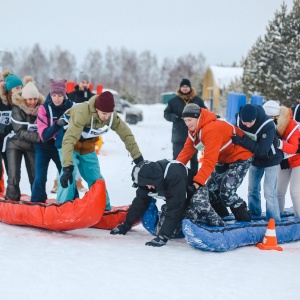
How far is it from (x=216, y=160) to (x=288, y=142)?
1136mm

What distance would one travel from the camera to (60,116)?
19.5ft

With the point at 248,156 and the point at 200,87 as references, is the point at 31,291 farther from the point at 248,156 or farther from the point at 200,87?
the point at 200,87

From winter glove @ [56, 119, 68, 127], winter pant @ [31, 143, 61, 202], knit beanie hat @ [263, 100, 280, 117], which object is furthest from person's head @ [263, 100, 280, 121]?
winter pant @ [31, 143, 61, 202]

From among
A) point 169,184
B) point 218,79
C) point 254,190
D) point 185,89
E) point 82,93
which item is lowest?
point 218,79

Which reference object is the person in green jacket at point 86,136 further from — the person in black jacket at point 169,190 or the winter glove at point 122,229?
the person in black jacket at point 169,190

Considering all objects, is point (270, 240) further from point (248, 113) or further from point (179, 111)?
point (179, 111)

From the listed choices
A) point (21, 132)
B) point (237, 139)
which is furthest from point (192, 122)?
point (21, 132)

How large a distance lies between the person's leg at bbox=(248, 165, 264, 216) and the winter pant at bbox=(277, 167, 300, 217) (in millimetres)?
279

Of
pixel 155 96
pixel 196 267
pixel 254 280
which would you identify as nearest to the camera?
pixel 254 280

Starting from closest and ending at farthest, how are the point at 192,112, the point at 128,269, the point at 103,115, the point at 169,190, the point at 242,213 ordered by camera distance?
the point at 128,269
the point at 169,190
the point at 192,112
the point at 103,115
the point at 242,213

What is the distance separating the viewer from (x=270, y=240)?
527 centimetres

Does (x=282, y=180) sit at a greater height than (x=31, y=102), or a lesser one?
lesser

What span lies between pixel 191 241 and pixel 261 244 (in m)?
0.85

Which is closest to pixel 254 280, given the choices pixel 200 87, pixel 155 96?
pixel 200 87
